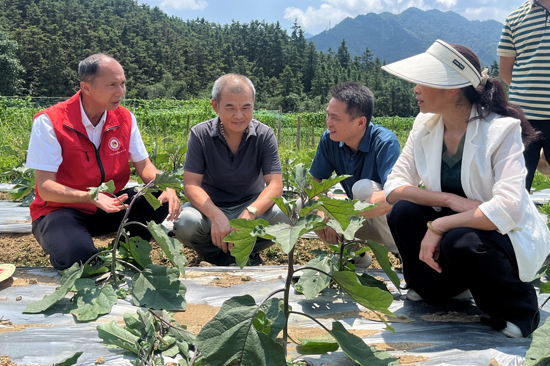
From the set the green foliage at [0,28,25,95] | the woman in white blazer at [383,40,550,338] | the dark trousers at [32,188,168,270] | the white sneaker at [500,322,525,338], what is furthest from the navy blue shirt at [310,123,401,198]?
the green foliage at [0,28,25,95]

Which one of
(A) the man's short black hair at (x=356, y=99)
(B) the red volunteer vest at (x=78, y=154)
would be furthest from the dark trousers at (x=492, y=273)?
(B) the red volunteer vest at (x=78, y=154)

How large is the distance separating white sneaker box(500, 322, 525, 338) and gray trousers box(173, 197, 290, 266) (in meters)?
1.44

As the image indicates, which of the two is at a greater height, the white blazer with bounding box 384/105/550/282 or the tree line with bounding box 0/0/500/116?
the tree line with bounding box 0/0/500/116

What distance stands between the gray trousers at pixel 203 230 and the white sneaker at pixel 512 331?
1438 millimetres

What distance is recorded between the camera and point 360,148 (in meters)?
2.59

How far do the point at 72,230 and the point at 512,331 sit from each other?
2.03 meters

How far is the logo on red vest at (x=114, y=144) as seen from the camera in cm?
262

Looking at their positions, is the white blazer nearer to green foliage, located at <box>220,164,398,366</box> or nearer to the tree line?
green foliage, located at <box>220,164,398,366</box>

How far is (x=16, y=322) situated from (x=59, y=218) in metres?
0.70

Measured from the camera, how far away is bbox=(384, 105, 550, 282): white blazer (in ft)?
5.57

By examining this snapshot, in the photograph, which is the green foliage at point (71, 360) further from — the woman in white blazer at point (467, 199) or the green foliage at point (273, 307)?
the woman in white blazer at point (467, 199)

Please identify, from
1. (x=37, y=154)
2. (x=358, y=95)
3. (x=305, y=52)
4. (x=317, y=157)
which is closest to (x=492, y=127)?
(x=358, y=95)

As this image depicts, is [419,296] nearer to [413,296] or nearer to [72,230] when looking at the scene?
[413,296]

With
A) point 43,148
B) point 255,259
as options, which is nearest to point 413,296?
point 255,259
